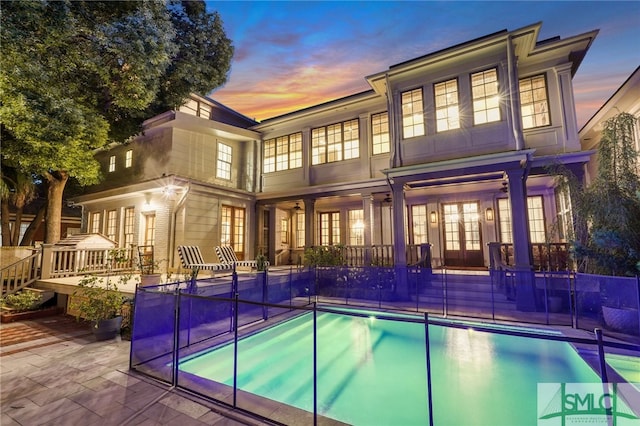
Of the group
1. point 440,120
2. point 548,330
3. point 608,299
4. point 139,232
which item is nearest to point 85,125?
point 139,232

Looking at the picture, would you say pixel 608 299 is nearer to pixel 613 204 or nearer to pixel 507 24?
pixel 613 204

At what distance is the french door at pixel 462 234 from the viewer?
38.4 ft

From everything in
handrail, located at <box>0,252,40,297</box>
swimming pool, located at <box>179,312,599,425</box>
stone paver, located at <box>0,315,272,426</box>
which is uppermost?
handrail, located at <box>0,252,40,297</box>

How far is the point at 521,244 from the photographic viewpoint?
7.64 meters

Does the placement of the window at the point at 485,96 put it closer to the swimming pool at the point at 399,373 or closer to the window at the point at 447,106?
the window at the point at 447,106

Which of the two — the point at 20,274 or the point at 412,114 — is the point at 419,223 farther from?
the point at 20,274

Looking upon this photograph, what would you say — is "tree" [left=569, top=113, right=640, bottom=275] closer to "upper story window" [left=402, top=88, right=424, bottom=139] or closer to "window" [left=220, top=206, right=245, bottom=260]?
"upper story window" [left=402, top=88, right=424, bottom=139]

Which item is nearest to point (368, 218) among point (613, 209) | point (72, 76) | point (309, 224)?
point (309, 224)

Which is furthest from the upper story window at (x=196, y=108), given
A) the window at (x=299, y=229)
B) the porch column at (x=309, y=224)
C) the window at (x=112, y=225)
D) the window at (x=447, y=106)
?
the window at (x=447, y=106)

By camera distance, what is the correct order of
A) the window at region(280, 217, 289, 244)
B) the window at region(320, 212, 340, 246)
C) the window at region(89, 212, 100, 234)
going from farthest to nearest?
1. the window at region(280, 217, 289, 244)
2. the window at region(320, 212, 340, 246)
3. the window at region(89, 212, 100, 234)

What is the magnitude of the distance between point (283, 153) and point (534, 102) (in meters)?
9.40

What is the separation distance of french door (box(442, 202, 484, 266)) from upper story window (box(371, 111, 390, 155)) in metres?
3.80

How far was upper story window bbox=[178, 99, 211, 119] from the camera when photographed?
1426cm

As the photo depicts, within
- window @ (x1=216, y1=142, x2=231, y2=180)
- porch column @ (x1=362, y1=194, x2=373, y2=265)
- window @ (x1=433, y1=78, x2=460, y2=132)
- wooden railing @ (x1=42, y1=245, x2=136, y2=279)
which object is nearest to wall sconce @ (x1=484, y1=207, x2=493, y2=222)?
window @ (x1=433, y1=78, x2=460, y2=132)
